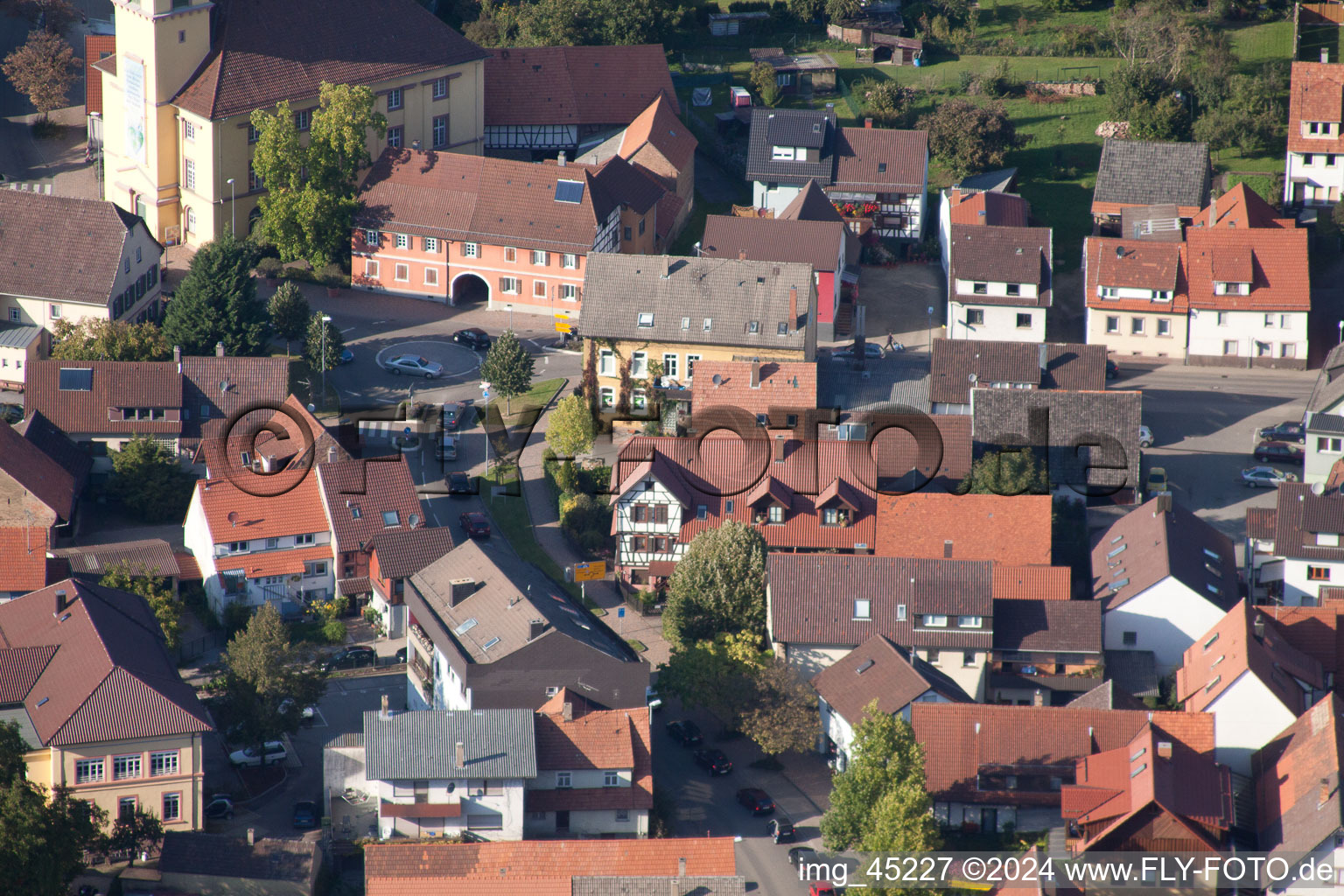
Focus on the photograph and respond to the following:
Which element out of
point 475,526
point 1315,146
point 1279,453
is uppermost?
point 1315,146

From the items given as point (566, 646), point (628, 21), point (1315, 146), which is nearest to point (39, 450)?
point (566, 646)

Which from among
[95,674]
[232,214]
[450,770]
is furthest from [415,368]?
[450,770]

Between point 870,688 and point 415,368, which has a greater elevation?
point 415,368

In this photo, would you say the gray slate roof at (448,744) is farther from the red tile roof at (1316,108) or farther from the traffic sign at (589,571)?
the red tile roof at (1316,108)

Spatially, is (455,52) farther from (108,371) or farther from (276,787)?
(276,787)

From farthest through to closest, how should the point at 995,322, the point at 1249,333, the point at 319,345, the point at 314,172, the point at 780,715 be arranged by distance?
the point at 314,172 < the point at 995,322 < the point at 1249,333 < the point at 319,345 < the point at 780,715

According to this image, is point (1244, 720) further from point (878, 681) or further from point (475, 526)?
point (475, 526)
